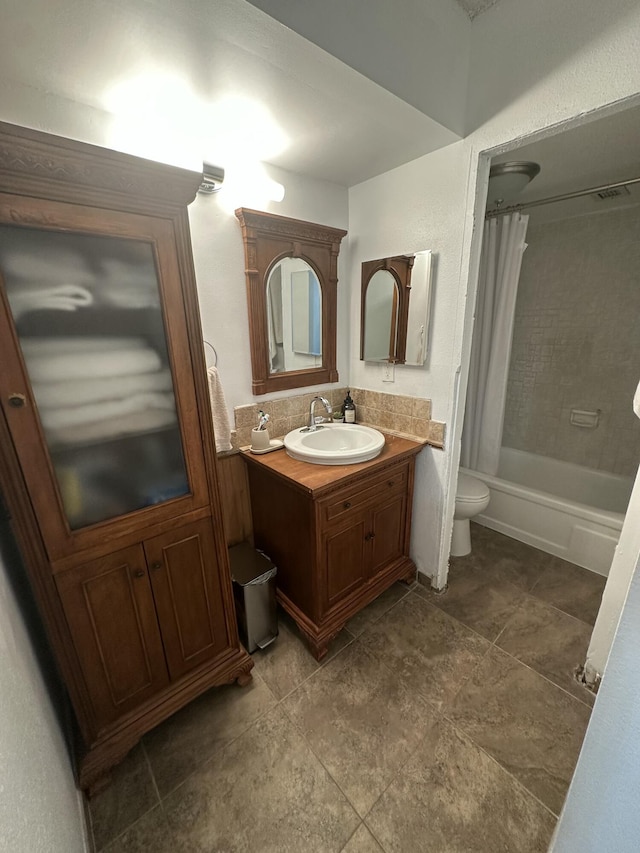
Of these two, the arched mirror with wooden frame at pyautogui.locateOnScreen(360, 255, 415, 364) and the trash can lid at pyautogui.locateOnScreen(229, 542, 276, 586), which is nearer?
the trash can lid at pyautogui.locateOnScreen(229, 542, 276, 586)

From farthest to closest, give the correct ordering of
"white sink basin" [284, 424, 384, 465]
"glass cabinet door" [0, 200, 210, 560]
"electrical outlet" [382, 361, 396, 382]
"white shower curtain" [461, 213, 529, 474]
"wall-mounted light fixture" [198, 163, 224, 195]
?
"white shower curtain" [461, 213, 529, 474] → "electrical outlet" [382, 361, 396, 382] → "white sink basin" [284, 424, 384, 465] → "wall-mounted light fixture" [198, 163, 224, 195] → "glass cabinet door" [0, 200, 210, 560]

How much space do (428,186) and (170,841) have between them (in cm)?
252

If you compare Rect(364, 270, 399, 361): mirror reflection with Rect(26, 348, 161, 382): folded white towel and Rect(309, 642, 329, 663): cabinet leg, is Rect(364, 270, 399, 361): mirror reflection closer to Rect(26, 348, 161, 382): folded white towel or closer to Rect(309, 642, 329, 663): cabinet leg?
Rect(26, 348, 161, 382): folded white towel

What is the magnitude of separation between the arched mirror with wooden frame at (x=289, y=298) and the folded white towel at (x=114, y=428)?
A: 2.20 feet

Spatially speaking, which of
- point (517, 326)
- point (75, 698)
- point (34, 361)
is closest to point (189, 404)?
point (34, 361)

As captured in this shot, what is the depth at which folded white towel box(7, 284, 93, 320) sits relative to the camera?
82 cm

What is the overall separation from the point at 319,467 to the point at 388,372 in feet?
2.37

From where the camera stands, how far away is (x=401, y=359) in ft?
5.74

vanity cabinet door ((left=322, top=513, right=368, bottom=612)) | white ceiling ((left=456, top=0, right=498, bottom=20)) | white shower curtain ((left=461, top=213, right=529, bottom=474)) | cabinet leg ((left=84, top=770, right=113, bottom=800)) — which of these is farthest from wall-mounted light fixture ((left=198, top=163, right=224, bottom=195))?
cabinet leg ((left=84, top=770, right=113, bottom=800))

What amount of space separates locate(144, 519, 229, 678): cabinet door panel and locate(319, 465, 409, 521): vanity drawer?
0.48 metres

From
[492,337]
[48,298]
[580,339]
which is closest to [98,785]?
[48,298]

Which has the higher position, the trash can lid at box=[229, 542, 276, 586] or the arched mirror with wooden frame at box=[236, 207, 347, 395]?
the arched mirror with wooden frame at box=[236, 207, 347, 395]

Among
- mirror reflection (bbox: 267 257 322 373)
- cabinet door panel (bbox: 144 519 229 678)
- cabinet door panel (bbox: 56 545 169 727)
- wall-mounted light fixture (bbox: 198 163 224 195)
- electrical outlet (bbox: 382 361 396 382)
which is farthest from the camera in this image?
electrical outlet (bbox: 382 361 396 382)

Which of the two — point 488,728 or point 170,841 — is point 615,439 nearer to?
point 488,728
